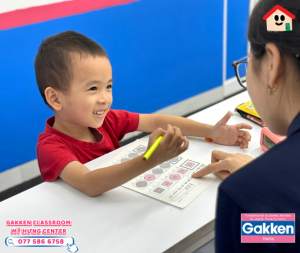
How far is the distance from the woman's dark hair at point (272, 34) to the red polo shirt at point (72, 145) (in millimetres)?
615

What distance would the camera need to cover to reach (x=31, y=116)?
78.8 inches

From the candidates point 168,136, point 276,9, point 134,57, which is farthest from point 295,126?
point 134,57

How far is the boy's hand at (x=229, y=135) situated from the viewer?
3.56ft

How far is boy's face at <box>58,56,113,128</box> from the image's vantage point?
1037 mm

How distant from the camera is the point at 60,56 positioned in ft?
3.44

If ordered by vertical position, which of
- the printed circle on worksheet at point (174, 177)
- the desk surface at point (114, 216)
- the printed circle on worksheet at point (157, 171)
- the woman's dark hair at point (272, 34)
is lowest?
the desk surface at point (114, 216)

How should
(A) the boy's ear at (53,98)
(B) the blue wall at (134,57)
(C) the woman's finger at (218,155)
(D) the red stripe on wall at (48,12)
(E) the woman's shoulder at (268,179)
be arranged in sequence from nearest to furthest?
(E) the woman's shoulder at (268,179) → (C) the woman's finger at (218,155) → (A) the boy's ear at (53,98) → (D) the red stripe on wall at (48,12) → (B) the blue wall at (134,57)

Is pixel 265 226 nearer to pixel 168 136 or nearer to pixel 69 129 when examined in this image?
pixel 168 136

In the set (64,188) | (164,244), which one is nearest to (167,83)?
(64,188)

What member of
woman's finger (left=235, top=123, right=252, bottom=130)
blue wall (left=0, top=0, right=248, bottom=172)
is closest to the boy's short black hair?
woman's finger (left=235, top=123, right=252, bottom=130)

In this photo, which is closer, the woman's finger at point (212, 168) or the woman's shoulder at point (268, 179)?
the woman's shoulder at point (268, 179)

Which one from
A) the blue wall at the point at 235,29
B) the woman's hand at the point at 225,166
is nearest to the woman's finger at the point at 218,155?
the woman's hand at the point at 225,166

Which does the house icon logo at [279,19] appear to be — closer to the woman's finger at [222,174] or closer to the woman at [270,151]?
the woman at [270,151]

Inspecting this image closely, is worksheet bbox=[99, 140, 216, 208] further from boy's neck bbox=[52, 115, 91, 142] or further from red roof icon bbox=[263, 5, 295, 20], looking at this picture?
red roof icon bbox=[263, 5, 295, 20]
